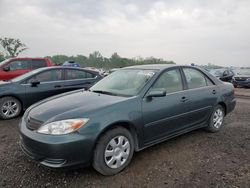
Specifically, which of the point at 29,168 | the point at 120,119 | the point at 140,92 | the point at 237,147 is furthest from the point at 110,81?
the point at 237,147

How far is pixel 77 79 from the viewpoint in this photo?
6.91 metres

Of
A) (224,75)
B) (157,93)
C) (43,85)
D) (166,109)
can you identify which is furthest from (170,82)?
(224,75)

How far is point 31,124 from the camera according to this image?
120 inches

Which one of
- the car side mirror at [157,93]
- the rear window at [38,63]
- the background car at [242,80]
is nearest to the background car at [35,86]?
the car side mirror at [157,93]

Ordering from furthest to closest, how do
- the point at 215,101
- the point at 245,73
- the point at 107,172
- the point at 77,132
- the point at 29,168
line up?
1. the point at 245,73
2. the point at 215,101
3. the point at 29,168
4. the point at 107,172
5. the point at 77,132

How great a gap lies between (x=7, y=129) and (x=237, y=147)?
478 cm

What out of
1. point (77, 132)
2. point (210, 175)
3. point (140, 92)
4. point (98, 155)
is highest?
point (140, 92)

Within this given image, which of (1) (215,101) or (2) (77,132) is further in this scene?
(1) (215,101)

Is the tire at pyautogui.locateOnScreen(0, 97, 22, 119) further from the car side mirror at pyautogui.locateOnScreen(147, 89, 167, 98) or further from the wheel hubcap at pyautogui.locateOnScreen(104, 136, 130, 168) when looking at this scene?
the car side mirror at pyautogui.locateOnScreen(147, 89, 167, 98)

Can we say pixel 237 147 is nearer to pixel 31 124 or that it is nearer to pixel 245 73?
pixel 31 124

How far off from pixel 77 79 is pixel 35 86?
1267 mm

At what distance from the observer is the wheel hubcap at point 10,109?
19.0 ft

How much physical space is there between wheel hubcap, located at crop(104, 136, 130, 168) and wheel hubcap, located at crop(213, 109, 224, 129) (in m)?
2.48

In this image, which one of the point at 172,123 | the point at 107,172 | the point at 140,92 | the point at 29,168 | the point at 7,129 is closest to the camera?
the point at 107,172
